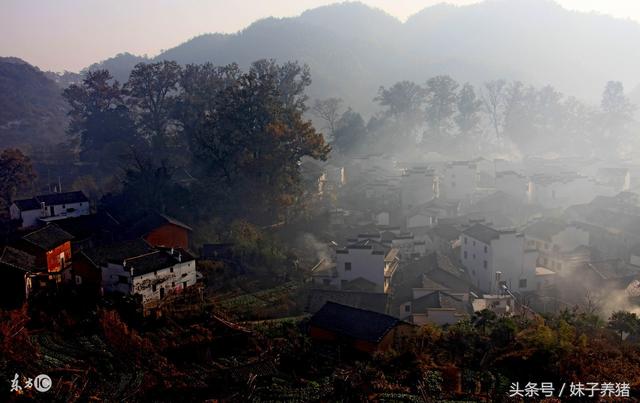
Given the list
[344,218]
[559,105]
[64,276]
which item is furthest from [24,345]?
[559,105]

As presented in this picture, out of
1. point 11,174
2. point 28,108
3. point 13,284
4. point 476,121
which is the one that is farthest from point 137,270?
point 28,108

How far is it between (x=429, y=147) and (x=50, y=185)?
2550cm

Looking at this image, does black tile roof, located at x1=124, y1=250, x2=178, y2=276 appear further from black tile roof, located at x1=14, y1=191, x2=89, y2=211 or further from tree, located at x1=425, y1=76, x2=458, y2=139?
tree, located at x1=425, y1=76, x2=458, y2=139

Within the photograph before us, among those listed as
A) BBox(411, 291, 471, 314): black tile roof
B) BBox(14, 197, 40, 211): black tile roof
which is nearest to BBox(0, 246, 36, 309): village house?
BBox(14, 197, 40, 211): black tile roof

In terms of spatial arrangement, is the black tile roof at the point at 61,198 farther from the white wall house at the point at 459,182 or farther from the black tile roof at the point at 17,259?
the white wall house at the point at 459,182

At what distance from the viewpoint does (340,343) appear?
1422cm

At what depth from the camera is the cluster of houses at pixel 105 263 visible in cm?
1684

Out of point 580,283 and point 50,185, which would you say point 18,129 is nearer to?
point 50,185

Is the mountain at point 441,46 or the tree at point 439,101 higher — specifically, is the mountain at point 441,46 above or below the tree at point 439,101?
above

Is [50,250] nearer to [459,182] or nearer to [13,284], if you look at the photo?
[13,284]

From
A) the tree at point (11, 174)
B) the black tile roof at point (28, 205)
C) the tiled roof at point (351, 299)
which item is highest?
the tree at point (11, 174)

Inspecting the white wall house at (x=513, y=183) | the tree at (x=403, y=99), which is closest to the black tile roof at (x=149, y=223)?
the white wall house at (x=513, y=183)

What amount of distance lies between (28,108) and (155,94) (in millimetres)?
27929

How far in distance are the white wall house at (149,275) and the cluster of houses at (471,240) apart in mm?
4219
